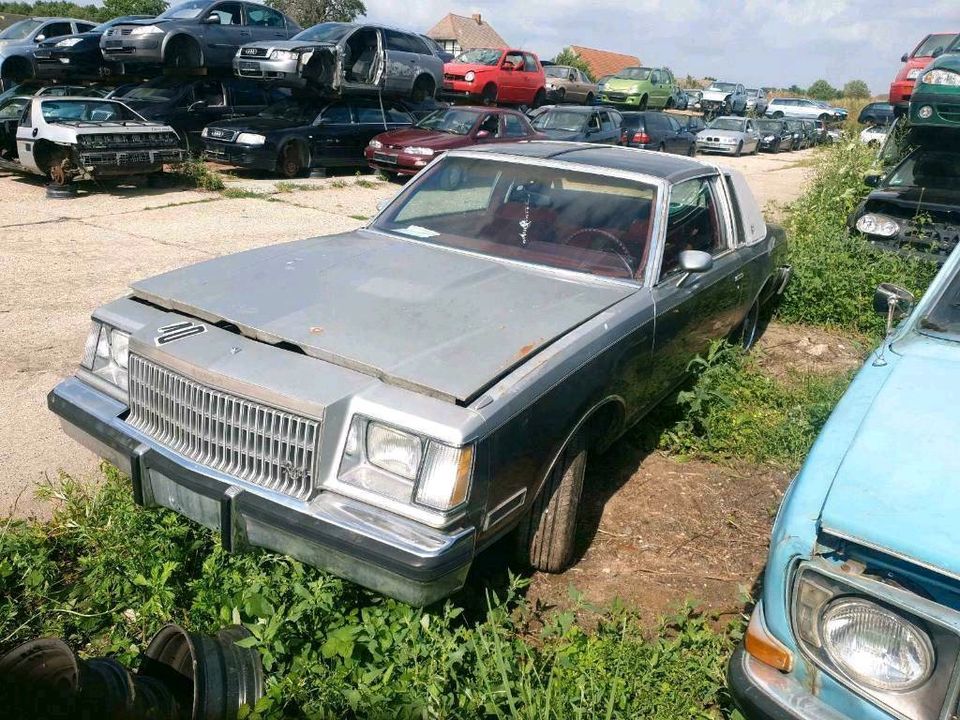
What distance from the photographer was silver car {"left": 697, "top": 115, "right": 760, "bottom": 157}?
82.3 feet

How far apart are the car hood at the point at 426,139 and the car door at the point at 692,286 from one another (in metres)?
9.08

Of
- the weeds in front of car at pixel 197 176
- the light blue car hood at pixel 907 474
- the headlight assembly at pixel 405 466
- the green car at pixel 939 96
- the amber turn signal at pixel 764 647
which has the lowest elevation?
the weeds in front of car at pixel 197 176

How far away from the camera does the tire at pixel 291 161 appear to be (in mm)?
13609

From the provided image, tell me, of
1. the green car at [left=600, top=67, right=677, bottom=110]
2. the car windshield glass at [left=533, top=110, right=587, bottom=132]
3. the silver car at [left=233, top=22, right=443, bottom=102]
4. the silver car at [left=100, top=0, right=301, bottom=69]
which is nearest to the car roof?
the silver car at [left=233, top=22, right=443, bottom=102]

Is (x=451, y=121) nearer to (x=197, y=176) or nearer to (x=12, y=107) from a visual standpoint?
(x=197, y=176)

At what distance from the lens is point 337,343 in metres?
2.92

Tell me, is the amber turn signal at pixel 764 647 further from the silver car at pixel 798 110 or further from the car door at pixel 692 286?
the silver car at pixel 798 110

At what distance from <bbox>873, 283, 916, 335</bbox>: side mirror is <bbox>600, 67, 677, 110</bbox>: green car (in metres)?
26.2

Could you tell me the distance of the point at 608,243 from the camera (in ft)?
13.2

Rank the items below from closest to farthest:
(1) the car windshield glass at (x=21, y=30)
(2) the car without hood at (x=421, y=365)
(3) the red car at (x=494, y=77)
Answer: (2) the car without hood at (x=421, y=365) → (1) the car windshield glass at (x=21, y=30) → (3) the red car at (x=494, y=77)

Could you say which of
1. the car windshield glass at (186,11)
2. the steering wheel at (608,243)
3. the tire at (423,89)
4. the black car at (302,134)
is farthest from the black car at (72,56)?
the steering wheel at (608,243)

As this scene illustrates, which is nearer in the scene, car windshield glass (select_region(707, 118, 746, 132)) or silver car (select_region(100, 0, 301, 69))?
silver car (select_region(100, 0, 301, 69))

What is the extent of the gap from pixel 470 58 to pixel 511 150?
17772 millimetres

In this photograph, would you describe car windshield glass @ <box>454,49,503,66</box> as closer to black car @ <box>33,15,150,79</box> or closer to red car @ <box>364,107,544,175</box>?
red car @ <box>364,107,544,175</box>
